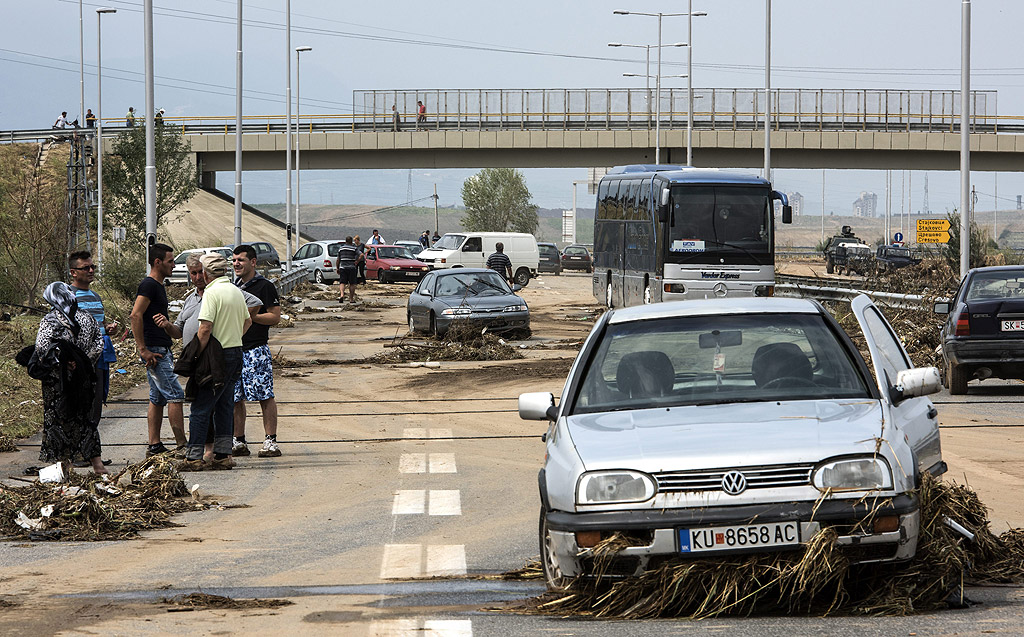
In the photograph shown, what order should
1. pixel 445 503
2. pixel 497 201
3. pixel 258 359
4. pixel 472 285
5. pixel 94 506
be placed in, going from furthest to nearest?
pixel 497 201 → pixel 472 285 → pixel 258 359 → pixel 445 503 → pixel 94 506

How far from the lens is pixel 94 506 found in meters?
9.20

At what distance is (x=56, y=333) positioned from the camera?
11.3 metres

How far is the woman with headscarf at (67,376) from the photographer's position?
11.3 meters

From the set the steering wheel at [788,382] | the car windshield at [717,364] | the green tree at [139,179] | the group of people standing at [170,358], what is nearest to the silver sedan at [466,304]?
the group of people standing at [170,358]

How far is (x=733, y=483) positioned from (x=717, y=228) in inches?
942

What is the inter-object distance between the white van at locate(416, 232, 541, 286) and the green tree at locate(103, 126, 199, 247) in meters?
15.1

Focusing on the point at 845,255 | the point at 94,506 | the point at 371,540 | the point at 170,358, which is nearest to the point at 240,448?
the point at 170,358

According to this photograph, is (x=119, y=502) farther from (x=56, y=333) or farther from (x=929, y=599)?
(x=929, y=599)

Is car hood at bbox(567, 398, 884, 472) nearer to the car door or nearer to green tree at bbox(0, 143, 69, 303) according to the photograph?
the car door

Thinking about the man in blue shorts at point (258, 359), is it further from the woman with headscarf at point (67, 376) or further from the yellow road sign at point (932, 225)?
the yellow road sign at point (932, 225)

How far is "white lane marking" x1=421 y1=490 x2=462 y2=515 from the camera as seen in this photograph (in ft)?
31.4

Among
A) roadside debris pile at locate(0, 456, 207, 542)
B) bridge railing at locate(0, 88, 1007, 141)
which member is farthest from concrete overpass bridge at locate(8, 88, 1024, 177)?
roadside debris pile at locate(0, 456, 207, 542)

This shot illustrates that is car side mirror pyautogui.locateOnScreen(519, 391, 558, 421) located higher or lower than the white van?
lower

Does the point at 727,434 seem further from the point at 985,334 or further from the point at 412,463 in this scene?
the point at 985,334
